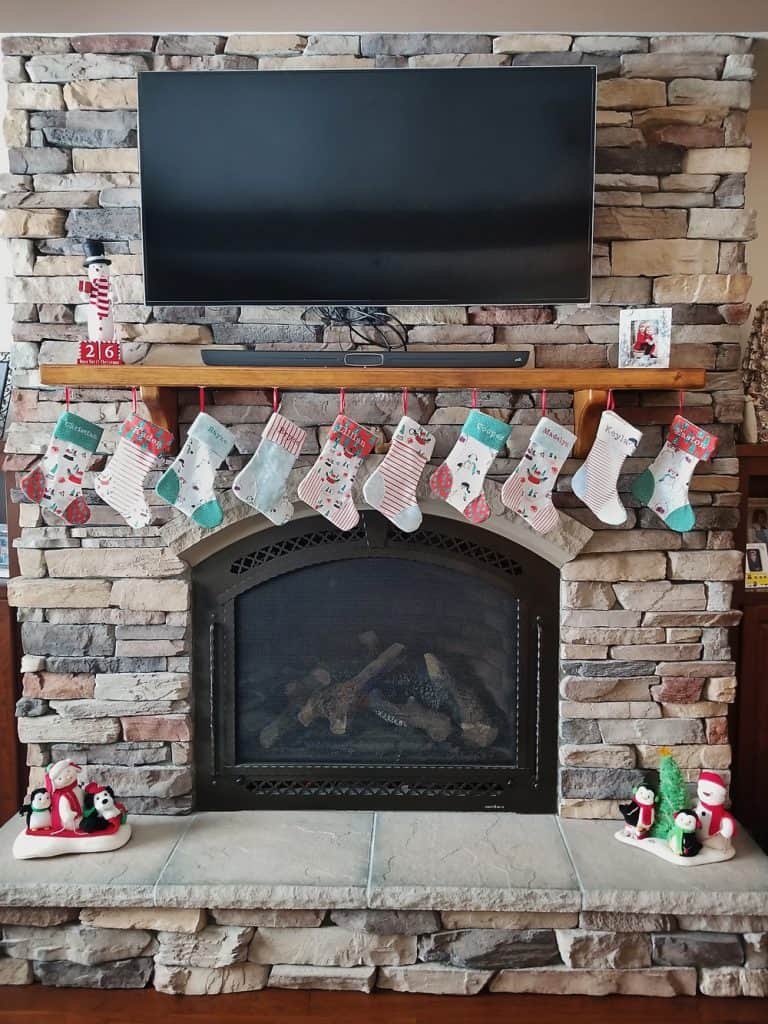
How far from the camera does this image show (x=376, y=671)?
2.15 m

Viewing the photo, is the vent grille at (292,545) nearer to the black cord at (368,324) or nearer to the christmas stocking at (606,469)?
the black cord at (368,324)

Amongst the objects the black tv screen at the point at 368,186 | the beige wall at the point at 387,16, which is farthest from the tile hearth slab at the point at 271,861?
the beige wall at the point at 387,16

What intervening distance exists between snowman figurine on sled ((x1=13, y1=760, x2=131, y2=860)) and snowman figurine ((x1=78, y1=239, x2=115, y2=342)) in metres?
1.04

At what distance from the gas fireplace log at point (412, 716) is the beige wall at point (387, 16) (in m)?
1.68

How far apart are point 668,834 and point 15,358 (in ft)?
6.58

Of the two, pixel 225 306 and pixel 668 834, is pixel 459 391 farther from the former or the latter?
pixel 668 834

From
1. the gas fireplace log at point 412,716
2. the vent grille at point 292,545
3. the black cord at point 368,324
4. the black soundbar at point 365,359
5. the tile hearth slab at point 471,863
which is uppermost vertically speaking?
the black cord at point 368,324

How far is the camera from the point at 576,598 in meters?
2.04

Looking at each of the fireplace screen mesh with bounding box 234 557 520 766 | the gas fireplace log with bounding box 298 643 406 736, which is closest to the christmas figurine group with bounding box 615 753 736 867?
the fireplace screen mesh with bounding box 234 557 520 766

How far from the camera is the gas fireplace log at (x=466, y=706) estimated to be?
2.14 meters

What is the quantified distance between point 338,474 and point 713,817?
1211mm

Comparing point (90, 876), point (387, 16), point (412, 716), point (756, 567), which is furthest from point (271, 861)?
point (387, 16)

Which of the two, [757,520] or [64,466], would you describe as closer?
[64,466]

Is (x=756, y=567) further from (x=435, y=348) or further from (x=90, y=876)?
(x=90, y=876)
